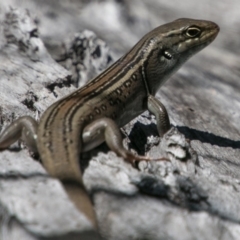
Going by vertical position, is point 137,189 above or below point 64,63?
above

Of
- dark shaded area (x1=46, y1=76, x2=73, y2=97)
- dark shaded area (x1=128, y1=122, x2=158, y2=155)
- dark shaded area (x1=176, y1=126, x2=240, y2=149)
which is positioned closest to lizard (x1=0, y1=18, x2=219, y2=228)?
dark shaded area (x1=128, y1=122, x2=158, y2=155)

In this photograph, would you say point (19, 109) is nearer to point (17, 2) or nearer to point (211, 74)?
point (17, 2)

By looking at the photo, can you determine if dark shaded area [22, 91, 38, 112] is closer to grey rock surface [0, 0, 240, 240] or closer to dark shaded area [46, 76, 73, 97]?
grey rock surface [0, 0, 240, 240]

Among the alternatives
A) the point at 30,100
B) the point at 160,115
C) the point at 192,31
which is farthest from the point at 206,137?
the point at 30,100

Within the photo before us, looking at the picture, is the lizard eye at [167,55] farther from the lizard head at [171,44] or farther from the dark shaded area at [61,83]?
the dark shaded area at [61,83]

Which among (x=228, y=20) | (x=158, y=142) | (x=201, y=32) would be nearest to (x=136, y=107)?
(x=158, y=142)
